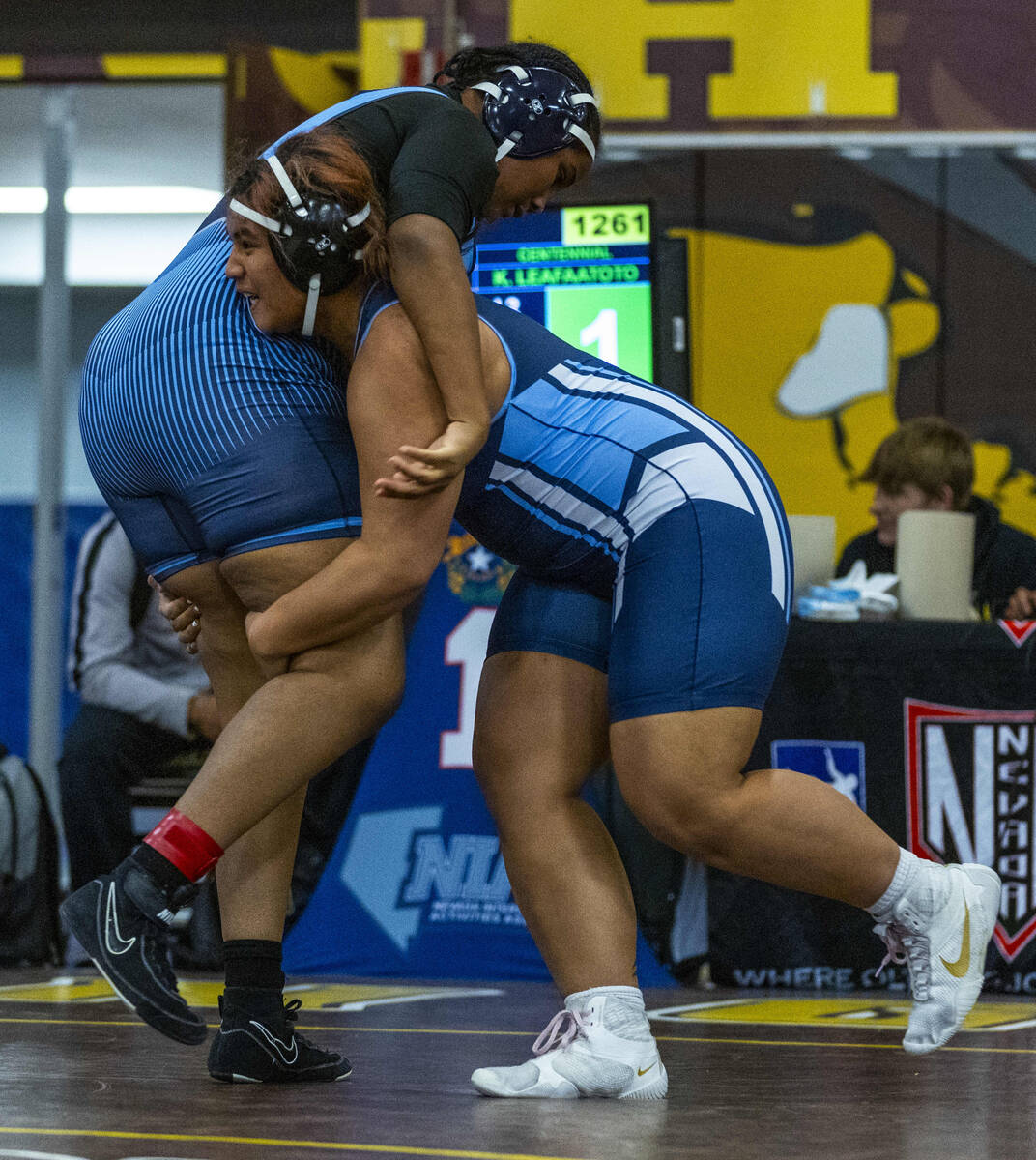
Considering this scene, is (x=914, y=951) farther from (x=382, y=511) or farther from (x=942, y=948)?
(x=382, y=511)

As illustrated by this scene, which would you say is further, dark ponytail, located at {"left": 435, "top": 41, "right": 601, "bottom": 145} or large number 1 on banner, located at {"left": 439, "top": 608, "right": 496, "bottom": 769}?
large number 1 on banner, located at {"left": 439, "top": 608, "right": 496, "bottom": 769}

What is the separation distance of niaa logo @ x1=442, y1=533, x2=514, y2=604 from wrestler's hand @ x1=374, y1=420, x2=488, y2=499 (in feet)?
7.82

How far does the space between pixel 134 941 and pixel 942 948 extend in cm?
107

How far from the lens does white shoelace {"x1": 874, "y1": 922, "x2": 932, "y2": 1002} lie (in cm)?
238

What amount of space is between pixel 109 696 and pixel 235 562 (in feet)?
8.63

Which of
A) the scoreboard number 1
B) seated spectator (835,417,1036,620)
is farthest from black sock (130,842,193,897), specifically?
the scoreboard number 1

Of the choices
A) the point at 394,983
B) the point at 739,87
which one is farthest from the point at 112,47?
the point at 394,983

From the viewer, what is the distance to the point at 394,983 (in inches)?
160

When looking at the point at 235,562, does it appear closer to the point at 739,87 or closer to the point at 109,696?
the point at 109,696

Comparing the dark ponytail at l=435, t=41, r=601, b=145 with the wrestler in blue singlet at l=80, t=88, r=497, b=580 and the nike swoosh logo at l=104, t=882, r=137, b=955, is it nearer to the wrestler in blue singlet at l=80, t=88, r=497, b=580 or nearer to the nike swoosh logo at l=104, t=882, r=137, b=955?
the wrestler in blue singlet at l=80, t=88, r=497, b=580

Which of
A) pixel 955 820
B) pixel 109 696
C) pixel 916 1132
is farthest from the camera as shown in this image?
pixel 109 696

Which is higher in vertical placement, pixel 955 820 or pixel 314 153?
pixel 314 153

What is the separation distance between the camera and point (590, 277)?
222 inches

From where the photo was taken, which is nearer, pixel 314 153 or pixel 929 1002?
pixel 314 153
